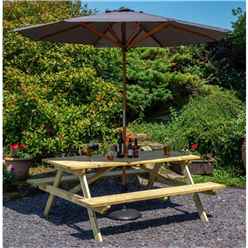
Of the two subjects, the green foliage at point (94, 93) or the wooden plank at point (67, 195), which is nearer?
the wooden plank at point (67, 195)

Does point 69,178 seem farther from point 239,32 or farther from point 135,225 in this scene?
point 239,32

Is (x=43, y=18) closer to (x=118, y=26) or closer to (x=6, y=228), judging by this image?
(x=118, y=26)

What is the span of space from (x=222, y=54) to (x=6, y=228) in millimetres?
8304

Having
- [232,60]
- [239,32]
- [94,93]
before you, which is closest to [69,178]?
[94,93]

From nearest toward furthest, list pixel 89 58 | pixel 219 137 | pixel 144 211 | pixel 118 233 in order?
pixel 118 233
pixel 144 211
pixel 219 137
pixel 89 58

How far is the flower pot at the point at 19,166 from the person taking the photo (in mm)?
6887

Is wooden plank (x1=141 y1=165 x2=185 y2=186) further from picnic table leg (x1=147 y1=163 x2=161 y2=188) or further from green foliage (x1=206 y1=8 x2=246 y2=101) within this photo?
green foliage (x1=206 y1=8 x2=246 y2=101)

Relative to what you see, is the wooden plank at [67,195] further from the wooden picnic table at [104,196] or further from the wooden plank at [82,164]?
the wooden plank at [82,164]

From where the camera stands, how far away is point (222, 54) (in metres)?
12.4

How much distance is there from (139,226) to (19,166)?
2.23 m

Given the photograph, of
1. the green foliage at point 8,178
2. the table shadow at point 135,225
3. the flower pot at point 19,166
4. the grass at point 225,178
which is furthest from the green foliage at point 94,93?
the table shadow at point 135,225

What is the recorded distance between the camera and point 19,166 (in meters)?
6.93

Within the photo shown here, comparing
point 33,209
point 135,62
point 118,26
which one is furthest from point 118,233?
point 135,62

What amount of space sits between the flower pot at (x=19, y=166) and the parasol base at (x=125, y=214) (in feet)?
5.80
